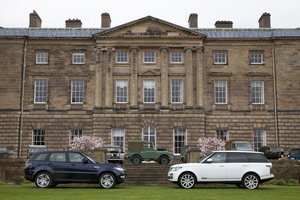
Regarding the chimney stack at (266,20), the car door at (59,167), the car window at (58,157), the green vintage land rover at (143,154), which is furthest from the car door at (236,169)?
the chimney stack at (266,20)

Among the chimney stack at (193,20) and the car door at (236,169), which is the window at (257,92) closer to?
the chimney stack at (193,20)

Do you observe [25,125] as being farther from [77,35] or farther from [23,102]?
[77,35]

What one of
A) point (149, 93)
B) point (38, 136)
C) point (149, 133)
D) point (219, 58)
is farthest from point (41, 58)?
point (219, 58)

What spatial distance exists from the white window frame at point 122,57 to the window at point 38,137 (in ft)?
33.7

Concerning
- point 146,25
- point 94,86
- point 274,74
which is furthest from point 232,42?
point 94,86

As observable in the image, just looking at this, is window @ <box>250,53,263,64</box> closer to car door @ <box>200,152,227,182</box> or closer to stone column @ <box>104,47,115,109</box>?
stone column @ <box>104,47,115,109</box>

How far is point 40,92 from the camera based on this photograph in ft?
117

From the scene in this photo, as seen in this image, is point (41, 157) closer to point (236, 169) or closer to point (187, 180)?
point (187, 180)

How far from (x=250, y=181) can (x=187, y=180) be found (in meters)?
2.81

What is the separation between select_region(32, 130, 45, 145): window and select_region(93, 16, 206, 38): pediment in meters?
10.9

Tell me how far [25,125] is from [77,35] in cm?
1037

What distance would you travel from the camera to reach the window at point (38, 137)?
3506 cm

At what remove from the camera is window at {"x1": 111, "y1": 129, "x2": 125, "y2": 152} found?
34406 millimetres

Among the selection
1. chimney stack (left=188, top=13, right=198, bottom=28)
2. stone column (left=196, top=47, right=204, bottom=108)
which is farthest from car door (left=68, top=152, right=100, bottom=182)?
chimney stack (left=188, top=13, right=198, bottom=28)
